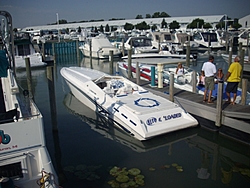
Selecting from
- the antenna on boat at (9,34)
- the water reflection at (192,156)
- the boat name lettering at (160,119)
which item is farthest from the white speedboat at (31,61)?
the boat name lettering at (160,119)

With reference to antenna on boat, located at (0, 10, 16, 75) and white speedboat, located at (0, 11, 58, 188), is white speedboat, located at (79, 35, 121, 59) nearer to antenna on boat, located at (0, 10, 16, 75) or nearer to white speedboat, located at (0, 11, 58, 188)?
antenna on boat, located at (0, 10, 16, 75)

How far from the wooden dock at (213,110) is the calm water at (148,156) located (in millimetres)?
472

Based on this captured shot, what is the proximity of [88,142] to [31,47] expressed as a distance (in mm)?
17498

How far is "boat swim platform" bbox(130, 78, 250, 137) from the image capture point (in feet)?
24.7

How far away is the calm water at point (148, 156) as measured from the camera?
5.94 m

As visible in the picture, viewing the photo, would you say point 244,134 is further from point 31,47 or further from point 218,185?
point 31,47

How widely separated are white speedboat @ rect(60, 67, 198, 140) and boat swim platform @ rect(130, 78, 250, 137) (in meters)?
0.52

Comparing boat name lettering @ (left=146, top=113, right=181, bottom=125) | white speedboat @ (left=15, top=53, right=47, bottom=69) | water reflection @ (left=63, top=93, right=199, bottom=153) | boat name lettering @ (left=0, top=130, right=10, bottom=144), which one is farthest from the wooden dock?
white speedboat @ (left=15, top=53, right=47, bottom=69)

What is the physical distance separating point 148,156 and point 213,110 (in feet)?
8.77

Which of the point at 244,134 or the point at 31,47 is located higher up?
the point at 31,47

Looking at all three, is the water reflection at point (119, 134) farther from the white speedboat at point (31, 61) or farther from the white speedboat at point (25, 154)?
the white speedboat at point (31, 61)

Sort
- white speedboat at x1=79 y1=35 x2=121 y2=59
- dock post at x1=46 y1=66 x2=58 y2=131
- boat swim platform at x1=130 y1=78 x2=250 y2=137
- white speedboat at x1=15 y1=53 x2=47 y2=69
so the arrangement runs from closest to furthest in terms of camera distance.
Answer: boat swim platform at x1=130 y1=78 x2=250 y2=137 → dock post at x1=46 y1=66 x2=58 y2=131 → white speedboat at x1=15 y1=53 x2=47 y2=69 → white speedboat at x1=79 y1=35 x2=121 y2=59

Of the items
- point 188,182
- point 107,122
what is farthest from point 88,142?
point 188,182

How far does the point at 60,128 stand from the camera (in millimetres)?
8984
